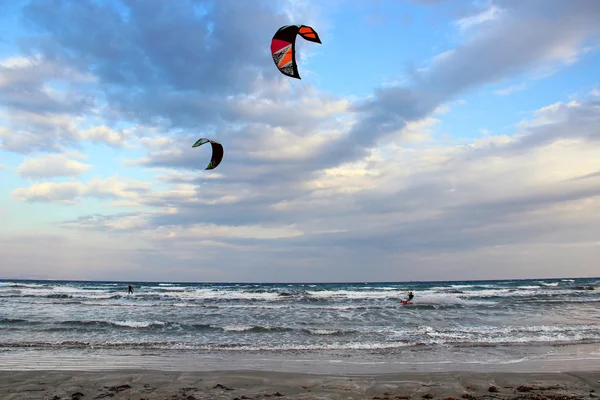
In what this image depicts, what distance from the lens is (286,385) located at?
22.6 ft

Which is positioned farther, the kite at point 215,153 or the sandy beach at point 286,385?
the kite at point 215,153

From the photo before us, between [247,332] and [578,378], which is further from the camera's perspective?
[247,332]

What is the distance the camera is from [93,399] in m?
6.29

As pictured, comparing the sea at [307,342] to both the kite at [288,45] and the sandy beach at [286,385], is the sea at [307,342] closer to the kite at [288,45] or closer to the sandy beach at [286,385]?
the sandy beach at [286,385]

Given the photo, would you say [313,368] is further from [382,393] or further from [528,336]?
[528,336]

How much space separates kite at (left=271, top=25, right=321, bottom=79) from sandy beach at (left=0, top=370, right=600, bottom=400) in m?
5.28

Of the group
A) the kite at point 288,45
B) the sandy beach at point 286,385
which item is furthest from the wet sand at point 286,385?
the kite at point 288,45

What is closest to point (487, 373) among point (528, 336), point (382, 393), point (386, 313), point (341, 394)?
point (382, 393)

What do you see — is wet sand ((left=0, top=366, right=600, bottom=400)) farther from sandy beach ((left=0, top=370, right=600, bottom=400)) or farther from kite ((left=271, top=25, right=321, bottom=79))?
kite ((left=271, top=25, right=321, bottom=79))

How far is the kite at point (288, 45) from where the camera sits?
7.64 metres

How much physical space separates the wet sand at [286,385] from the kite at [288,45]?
5283 millimetres

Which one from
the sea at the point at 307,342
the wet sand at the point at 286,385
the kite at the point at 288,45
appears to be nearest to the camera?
the wet sand at the point at 286,385

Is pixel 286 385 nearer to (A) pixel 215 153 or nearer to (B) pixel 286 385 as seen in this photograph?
(B) pixel 286 385

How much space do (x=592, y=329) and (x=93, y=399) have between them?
1428 centimetres
